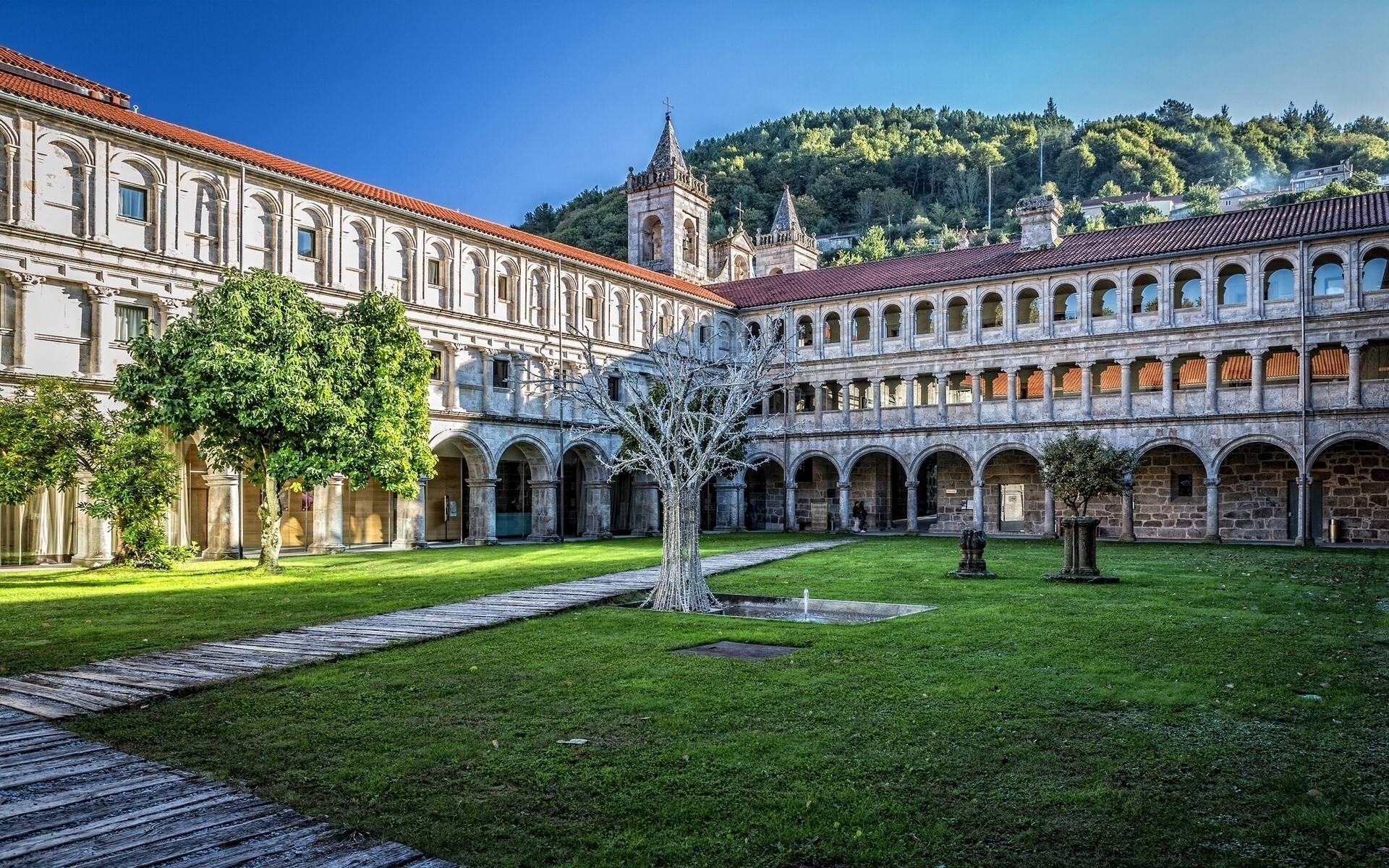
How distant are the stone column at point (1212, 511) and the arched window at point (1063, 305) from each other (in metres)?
7.88

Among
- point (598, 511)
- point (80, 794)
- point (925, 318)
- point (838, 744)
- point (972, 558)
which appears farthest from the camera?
point (925, 318)

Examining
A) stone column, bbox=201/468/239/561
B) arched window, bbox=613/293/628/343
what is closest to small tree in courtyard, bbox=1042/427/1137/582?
arched window, bbox=613/293/628/343

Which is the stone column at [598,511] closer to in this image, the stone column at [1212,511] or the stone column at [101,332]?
the stone column at [101,332]

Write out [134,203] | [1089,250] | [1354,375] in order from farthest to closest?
[1089,250] → [1354,375] → [134,203]

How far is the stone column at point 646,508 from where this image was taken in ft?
136

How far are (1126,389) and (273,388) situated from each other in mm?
29165

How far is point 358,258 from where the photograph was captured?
31.3 metres

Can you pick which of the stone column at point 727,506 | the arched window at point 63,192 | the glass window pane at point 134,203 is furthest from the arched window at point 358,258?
the stone column at point 727,506

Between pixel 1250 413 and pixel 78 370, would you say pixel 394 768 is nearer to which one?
pixel 78 370

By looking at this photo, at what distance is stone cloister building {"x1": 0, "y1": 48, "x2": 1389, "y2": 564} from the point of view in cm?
2495

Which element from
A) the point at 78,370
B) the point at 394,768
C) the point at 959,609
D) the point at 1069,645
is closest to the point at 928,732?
the point at 394,768

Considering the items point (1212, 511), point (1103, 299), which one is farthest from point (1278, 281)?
point (1212, 511)

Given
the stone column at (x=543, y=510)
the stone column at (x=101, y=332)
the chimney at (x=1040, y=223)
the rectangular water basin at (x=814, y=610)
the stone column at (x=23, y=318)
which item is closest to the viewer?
the rectangular water basin at (x=814, y=610)

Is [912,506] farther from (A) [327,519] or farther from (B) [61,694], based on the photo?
(B) [61,694]
